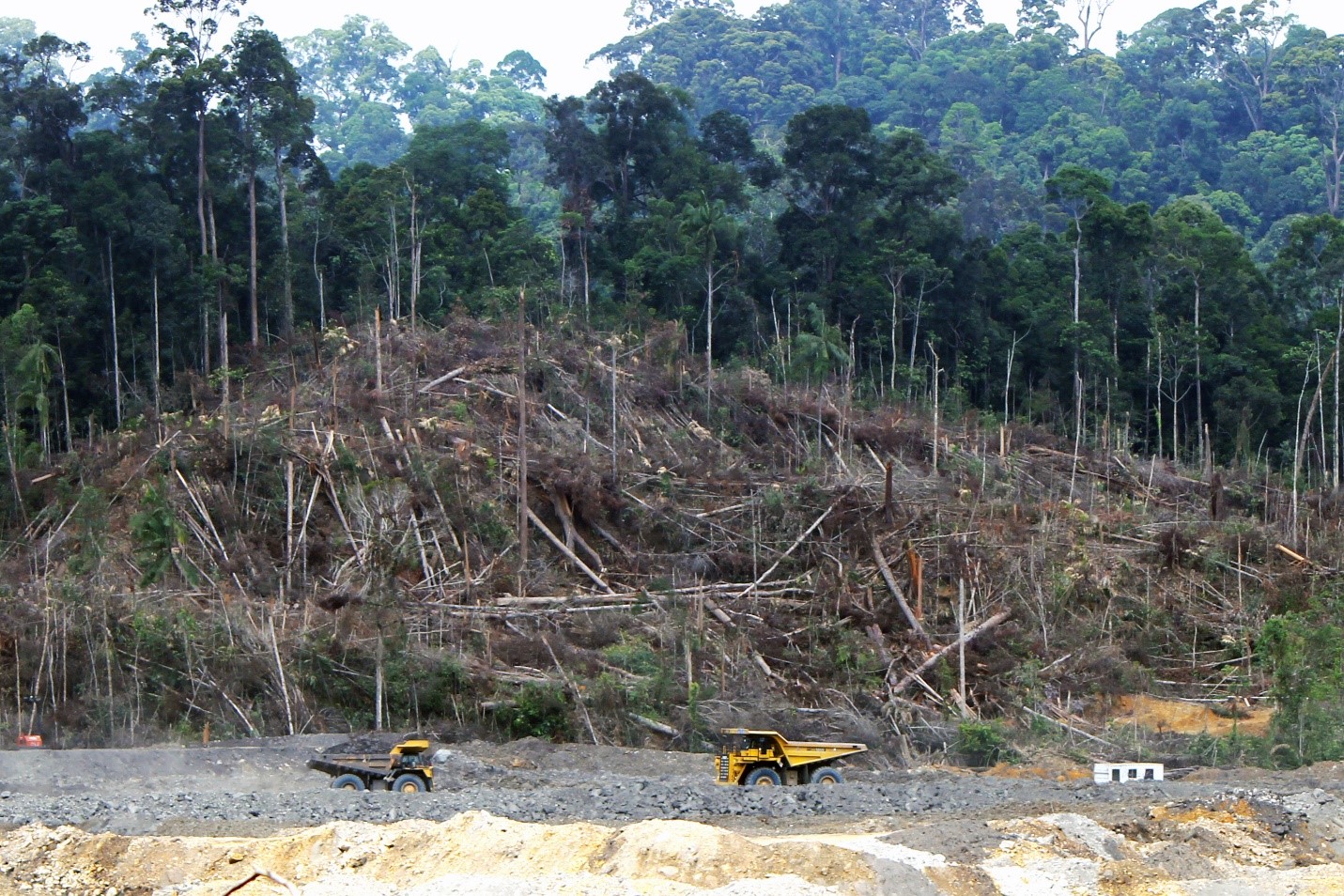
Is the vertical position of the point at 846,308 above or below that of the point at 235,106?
below

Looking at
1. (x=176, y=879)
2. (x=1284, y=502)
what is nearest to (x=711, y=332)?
(x=1284, y=502)

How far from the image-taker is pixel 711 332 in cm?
4472

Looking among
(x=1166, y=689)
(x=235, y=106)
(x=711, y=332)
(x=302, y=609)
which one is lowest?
(x=1166, y=689)

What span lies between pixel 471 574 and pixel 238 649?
493 centimetres

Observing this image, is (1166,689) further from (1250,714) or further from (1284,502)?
(1284,502)

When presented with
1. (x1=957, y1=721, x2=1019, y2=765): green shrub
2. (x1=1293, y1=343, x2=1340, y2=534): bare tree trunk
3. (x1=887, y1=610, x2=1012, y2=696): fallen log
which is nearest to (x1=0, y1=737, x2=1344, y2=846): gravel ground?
(x1=957, y1=721, x2=1019, y2=765): green shrub

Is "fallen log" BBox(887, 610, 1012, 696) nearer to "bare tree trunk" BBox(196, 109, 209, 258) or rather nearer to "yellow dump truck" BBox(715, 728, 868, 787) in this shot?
"yellow dump truck" BBox(715, 728, 868, 787)

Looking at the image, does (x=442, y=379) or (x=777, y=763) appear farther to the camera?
(x=442, y=379)

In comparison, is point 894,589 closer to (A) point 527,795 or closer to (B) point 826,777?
(B) point 826,777

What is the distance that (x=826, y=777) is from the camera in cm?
2016

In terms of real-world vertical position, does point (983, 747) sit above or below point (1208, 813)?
Answer: below

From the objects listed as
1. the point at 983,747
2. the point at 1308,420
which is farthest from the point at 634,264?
the point at 983,747

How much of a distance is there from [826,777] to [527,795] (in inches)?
156

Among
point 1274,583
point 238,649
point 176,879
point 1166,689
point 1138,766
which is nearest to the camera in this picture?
point 176,879
